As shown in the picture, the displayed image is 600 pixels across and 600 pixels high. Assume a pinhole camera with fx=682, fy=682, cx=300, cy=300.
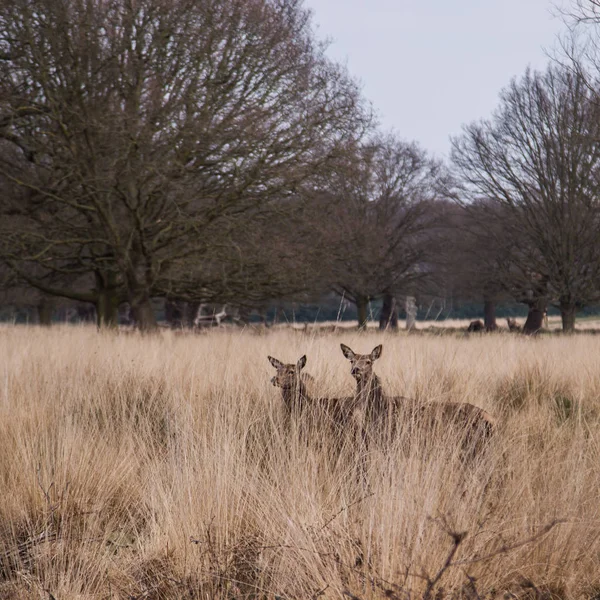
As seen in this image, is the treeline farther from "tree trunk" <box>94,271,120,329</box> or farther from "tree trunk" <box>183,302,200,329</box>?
"tree trunk" <box>183,302,200,329</box>

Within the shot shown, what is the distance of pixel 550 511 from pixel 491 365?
4.95 m

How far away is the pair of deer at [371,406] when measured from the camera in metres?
4.27

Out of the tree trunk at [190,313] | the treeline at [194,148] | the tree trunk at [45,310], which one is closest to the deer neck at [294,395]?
the treeline at [194,148]

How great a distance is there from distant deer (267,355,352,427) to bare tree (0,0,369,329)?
6981 mm

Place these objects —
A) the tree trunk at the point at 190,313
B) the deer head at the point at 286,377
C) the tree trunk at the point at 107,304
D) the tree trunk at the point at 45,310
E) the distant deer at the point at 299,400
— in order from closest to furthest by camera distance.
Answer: the distant deer at the point at 299,400 → the deer head at the point at 286,377 → the tree trunk at the point at 107,304 → the tree trunk at the point at 190,313 → the tree trunk at the point at 45,310

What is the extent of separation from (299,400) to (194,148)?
830 centimetres

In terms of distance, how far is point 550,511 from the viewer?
10.5 feet

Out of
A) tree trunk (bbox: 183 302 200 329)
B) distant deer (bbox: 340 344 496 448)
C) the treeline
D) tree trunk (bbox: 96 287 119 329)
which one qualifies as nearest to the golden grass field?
distant deer (bbox: 340 344 496 448)

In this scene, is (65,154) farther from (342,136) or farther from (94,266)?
(342,136)

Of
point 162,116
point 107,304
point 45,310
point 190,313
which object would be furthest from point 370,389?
point 45,310

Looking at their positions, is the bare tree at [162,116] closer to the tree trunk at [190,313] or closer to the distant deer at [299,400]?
the distant deer at [299,400]

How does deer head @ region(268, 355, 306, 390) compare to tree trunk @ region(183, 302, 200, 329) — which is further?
tree trunk @ region(183, 302, 200, 329)

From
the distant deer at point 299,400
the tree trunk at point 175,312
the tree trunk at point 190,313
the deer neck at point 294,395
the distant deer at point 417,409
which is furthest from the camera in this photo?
the tree trunk at point 175,312

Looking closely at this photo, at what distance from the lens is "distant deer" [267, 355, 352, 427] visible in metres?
4.62
